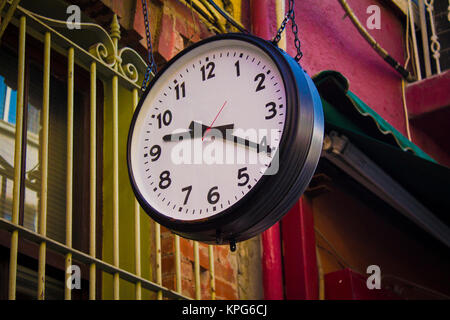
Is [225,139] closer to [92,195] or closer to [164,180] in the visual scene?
[164,180]

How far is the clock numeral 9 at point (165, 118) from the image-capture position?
2.96 metres

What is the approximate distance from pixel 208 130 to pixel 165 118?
0.24 meters

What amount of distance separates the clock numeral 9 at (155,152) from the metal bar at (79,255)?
28.1 inches

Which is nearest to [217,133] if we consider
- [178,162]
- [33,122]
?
[178,162]

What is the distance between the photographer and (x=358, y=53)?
6.26 m

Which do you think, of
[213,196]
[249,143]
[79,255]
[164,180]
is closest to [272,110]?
[249,143]

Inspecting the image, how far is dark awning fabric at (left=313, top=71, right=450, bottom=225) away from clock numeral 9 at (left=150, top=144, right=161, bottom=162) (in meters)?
1.39

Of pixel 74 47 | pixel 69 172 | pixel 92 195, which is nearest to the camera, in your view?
pixel 69 172

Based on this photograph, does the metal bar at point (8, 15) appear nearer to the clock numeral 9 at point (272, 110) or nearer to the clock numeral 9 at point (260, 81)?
the clock numeral 9 at point (260, 81)

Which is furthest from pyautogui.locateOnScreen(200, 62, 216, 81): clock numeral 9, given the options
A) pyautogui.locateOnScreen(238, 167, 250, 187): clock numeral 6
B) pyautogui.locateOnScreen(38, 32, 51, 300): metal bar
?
pyautogui.locateOnScreen(38, 32, 51, 300): metal bar

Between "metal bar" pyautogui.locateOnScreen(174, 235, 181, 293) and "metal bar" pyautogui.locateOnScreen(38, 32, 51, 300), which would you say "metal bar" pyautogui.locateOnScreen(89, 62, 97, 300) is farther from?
"metal bar" pyautogui.locateOnScreen(174, 235, 181, 293)

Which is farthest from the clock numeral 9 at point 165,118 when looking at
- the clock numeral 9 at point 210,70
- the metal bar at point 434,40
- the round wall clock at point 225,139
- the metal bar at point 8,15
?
the metal bar at point 434,40
